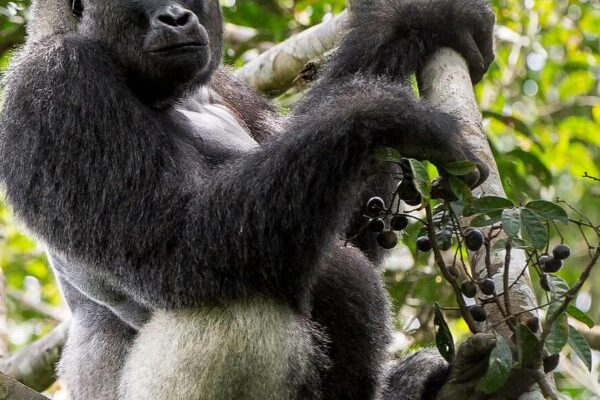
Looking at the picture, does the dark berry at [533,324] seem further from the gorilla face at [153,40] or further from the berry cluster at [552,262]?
the gorilla face at [153,40]

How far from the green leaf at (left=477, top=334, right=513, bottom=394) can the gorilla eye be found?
251cm

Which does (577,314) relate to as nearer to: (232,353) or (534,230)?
(534,230)

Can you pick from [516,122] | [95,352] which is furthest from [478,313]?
[516,122]

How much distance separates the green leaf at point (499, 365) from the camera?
2.98m

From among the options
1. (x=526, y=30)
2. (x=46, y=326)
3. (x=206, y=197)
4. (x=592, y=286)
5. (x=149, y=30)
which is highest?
(x=149, y=30)

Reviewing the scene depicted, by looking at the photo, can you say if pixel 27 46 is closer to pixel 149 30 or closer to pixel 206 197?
pixel 149 30

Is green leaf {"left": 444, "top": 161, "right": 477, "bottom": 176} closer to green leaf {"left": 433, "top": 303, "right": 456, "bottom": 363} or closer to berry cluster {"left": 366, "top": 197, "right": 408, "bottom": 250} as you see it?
berry cluster {"left": 366, "top": 197, "right": 408, "bottom": 250}

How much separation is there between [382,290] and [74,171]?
1478 mm

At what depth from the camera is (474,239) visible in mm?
A: 3297

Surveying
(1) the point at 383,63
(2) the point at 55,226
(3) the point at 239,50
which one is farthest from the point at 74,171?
(3) the point at 239,50

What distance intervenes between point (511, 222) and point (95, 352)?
218cm

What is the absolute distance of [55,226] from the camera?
150 inches

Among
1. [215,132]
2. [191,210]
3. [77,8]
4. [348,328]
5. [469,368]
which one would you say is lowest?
[348,328]

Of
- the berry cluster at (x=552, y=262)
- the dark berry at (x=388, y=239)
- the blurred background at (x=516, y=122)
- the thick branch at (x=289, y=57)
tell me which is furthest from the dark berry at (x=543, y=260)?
the thick branch at (x=289, y=57)
